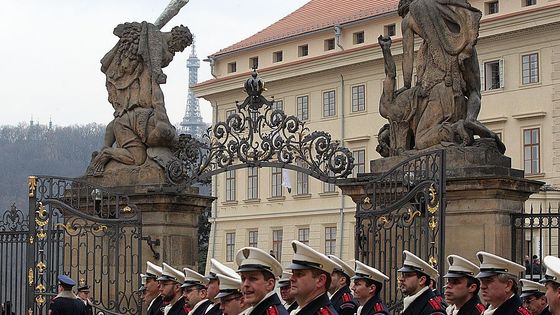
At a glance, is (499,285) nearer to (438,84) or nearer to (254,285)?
(254,285)

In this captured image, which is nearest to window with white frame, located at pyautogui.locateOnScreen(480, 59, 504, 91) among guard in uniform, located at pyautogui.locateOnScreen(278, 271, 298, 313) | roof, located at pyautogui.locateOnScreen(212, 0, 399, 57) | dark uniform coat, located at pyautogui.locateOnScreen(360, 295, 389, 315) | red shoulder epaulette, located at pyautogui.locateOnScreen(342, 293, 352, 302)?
roof, located at pyautogui.locateOnScreen(212, 0, 399, 57)

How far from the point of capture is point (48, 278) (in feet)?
62.5

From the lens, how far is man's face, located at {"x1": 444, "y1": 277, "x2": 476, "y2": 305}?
36.6 feet

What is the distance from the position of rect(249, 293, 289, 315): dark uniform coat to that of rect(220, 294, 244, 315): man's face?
0.79 meters

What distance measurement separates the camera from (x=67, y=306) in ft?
56.7

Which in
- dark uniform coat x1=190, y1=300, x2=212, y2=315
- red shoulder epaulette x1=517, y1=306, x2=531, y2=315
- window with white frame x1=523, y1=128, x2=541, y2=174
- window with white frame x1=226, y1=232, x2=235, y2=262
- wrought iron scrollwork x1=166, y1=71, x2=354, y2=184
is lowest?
window with white frame x1=226, y1=232, x2=235, y2=262

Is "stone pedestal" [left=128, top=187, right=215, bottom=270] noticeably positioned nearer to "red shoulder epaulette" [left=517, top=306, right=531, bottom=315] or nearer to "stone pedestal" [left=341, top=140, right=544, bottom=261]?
"stone pedestal" [left=341, top=140, right=544, bottom=261]

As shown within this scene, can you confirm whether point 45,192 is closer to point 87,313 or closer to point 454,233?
point 87,313

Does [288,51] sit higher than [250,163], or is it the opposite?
[288,51]

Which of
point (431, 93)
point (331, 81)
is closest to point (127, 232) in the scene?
point (431, 93)

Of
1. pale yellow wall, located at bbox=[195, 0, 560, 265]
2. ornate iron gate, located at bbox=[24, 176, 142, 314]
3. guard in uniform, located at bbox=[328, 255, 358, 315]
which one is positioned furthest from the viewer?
pale yellow wall, located at bbox=[195, 0, 560, 265]

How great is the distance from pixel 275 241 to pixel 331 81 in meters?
8.13

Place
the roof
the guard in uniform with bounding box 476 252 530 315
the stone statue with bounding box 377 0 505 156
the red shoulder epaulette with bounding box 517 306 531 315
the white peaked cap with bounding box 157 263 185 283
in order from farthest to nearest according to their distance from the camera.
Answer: the roof < the stone statue with bounding box 377 0 505 156 < the white peaked cap with bounding box 157 263 185 283 < the guard in uniform with bounding box 476 252 530 315 < the red shoulder epaulette with bounding box 517 306 531 315

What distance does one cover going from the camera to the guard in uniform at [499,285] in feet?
34.2
